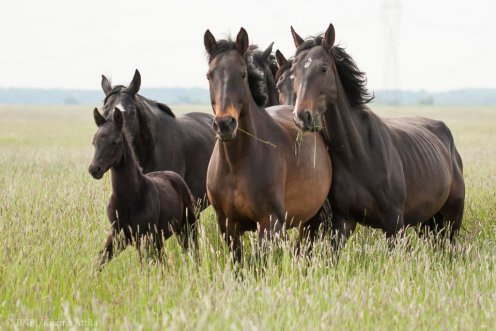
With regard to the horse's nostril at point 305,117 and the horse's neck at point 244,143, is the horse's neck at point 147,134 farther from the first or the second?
→ the horse's nostril at point 305,117

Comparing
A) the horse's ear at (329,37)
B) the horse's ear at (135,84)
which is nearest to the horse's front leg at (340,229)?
the horse's ear at (329,37)

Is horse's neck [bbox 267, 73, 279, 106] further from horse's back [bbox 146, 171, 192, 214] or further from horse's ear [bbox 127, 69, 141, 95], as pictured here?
horse's back [bbox 146, 171, 192, 214]

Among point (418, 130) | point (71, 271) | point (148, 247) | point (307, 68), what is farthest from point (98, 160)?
point (418, 130)

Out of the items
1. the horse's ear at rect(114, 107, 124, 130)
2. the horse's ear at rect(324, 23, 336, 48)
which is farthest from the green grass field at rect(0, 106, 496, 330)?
the horse's ear at rect(324, 23, 336, 48)

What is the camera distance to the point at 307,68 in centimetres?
Result: 625

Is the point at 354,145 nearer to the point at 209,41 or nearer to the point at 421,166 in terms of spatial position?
the point at 421,166

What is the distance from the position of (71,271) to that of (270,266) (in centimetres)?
151

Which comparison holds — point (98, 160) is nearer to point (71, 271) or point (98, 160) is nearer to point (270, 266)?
point (71, 271)

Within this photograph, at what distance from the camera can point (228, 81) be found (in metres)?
A: 5.74

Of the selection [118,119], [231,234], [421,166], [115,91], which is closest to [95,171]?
[118,119]

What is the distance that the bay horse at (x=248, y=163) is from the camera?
5770 millimetres

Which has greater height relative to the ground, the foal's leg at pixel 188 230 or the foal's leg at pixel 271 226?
the foal's leg at pixel 271 226

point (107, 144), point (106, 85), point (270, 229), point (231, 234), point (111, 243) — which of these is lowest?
point (111, 243)

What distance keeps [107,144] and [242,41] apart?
1602 millimetres
